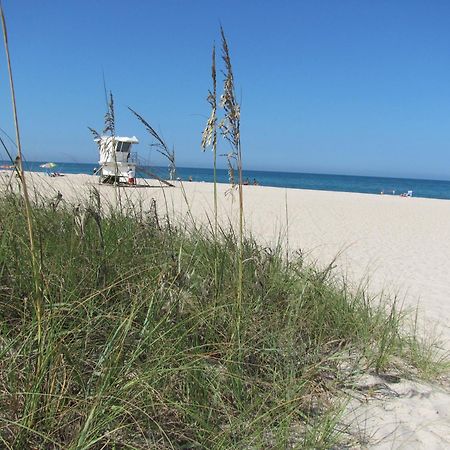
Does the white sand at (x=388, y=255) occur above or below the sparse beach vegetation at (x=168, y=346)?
below

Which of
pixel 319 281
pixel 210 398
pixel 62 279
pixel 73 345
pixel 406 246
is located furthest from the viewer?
pixel 406 246

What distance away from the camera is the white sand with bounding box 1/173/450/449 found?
231 centimetres

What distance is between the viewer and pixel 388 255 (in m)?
9.59

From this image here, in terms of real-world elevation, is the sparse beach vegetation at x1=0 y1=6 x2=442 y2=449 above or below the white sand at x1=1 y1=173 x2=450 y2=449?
above

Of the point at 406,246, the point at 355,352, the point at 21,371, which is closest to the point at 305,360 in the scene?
the point at 355,352

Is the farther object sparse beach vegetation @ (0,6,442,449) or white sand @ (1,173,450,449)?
white sand @ (1,173,450,449)

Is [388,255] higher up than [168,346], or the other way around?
[168,346]

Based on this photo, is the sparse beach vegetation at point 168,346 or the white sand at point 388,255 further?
the white sand at point 388,255

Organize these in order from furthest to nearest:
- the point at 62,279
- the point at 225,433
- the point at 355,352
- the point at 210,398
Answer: the point at 355,352 < the point at 62,279 < the point at 210,398 < the point at 225,433

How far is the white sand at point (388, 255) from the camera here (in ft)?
7.57

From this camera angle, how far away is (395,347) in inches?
117

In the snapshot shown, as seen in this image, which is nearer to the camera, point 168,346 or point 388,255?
point 168,346

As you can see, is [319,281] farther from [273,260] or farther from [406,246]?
[406,246]

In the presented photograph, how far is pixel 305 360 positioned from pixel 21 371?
57.8 inches
